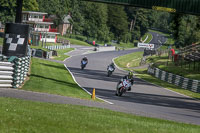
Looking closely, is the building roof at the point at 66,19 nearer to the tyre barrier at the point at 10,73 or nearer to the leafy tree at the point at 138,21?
the leafy tree at the point at 138,21

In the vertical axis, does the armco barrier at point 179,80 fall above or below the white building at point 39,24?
below

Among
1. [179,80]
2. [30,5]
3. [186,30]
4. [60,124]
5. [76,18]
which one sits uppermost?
[30,5]

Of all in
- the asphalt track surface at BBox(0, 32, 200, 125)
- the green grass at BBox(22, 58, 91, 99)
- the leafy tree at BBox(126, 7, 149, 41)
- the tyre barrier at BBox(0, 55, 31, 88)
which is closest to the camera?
the asphalt track surface at BBox(0, 32, 200, 125)

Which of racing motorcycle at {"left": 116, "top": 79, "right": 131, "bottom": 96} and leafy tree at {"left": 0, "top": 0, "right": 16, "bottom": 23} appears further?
leafy tree at {"left": 0, "top": 0, "right": 16, "bottom": 23}

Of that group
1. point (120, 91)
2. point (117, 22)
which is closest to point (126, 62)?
point (120, 91)

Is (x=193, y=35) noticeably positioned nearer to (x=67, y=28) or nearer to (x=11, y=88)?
(x=67, y=28)

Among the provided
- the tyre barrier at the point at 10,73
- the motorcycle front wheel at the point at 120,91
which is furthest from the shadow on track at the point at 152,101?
the tyre barrier at the point at 10,73

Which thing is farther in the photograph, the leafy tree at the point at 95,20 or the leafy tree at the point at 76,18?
the leafy tree at the point at 95,20

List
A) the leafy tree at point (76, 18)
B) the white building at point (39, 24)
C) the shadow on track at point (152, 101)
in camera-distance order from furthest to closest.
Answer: the leafy tree at point (76, 18), the white building at point (39, 24), the shadow on track at point (152, 101)

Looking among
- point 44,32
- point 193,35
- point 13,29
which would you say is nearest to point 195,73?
point 13,29

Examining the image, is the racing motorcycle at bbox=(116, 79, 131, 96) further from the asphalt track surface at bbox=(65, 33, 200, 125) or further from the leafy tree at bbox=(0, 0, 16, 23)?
the leafy tree at bbox=(0, 0, 16, 23)

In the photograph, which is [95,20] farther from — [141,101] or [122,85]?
[141,101]

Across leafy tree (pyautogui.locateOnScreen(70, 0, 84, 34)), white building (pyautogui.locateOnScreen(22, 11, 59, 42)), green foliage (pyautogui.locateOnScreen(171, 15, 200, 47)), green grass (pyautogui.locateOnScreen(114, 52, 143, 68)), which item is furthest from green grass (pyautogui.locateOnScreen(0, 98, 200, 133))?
leafy tree (pyautogui.locateOnScreen(70, 0, 84, 34))

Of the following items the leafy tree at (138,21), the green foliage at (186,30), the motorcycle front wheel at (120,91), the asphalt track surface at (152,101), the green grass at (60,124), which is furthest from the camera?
the leafy tree at (138,21)
